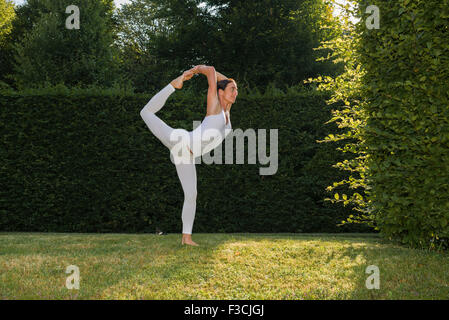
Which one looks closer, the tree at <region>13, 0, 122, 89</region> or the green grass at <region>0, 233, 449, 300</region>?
the green grass at <region>0, 233, 449, 300</region>

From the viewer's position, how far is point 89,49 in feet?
42.2

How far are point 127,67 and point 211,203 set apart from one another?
506 inches

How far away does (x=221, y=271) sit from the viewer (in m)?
4.12

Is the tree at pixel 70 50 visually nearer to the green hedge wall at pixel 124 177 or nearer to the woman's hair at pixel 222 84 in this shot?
the green hedge wall at pixel 124 177

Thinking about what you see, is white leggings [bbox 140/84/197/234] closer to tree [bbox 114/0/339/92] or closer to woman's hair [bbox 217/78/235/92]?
woman's hair [bbox 217/78/235/92]

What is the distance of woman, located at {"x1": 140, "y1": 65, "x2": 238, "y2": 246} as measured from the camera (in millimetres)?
5129

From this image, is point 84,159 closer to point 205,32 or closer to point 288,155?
point 288,155

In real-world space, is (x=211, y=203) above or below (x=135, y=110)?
below

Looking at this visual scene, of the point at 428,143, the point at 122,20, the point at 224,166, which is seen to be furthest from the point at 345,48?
the point at 122,20

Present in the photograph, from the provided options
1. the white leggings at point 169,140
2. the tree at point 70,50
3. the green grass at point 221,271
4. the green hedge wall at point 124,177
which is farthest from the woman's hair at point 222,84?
the tree at point 70,50

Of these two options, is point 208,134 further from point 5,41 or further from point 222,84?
point 5,41

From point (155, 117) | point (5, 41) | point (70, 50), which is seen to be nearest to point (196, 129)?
point (155, 117)

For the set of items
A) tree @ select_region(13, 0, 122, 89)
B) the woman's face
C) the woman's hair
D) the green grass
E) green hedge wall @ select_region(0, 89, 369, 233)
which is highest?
→ tree @ select_region(13, 0, 122, 89)

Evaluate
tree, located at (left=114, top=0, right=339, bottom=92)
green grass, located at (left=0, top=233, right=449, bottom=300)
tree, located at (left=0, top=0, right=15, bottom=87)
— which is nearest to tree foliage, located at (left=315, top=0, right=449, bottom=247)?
green grass, located at (left=0, top=233, right=449, bottom=300)
